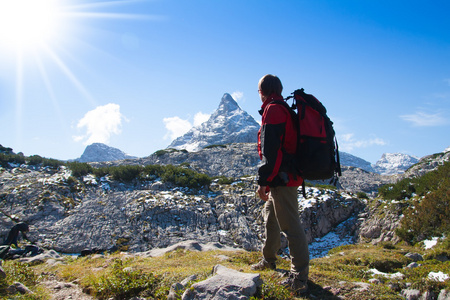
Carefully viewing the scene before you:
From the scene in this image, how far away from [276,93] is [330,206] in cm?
1396

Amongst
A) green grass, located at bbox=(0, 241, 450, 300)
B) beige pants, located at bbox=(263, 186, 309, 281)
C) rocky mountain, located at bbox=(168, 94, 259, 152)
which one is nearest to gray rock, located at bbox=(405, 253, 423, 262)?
green grass, located at bbox=(0, 241, 450, 300)

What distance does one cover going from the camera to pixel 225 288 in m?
3.65

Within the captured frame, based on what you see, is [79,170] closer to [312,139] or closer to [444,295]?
[312,139]

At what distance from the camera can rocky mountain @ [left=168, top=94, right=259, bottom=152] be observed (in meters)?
141

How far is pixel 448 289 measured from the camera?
15.3 feet

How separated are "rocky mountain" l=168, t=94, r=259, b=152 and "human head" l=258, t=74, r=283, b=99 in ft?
416

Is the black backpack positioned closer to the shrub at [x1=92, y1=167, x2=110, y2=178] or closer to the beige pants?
the beige pants

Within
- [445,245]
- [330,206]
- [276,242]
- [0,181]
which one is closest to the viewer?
[276,242]

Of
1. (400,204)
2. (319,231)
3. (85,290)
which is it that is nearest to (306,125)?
(85,290)

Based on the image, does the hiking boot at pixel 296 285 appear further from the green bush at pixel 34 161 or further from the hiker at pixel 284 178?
the green bush at pixel 34 161

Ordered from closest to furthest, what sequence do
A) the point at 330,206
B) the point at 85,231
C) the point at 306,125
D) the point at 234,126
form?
the point at 306,125 → the point at 85,231 → the point at 330,206 → the point at 234,126

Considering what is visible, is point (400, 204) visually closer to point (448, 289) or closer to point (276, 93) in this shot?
point (448, 289)

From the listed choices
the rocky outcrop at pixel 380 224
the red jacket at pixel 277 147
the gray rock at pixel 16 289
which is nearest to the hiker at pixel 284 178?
the red jacket at pixel 277 147

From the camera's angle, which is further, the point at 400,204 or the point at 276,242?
the point at 400,204
